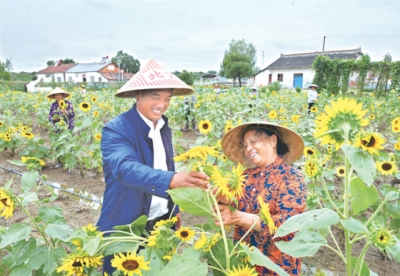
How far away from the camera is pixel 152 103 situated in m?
1.59

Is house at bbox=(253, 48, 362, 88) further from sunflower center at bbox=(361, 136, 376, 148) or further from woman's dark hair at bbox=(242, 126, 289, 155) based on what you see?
sunflower center at bbox=(361, 136, 376, 148)

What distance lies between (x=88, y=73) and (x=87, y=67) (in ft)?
7.18

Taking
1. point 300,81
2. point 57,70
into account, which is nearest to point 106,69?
point 57,70

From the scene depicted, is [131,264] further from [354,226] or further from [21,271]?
[21,271]

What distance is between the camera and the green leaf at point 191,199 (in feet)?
2.71

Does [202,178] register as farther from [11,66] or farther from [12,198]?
[11,66]

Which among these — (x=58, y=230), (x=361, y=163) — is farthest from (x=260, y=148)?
(x=58, y=230)

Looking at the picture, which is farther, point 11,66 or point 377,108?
point 11,66

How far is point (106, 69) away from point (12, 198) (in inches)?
2083

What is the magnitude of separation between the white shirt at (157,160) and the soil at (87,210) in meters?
0.93

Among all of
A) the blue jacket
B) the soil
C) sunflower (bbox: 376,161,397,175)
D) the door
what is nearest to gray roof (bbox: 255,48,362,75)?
the door

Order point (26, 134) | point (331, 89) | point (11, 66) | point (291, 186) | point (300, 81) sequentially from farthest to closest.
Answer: point (11, 66), point (300, 81), point (331, 89), point (26, 134), point (291, 186)

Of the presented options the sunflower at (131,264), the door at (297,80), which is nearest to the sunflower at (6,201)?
the sunflower at (131,264)

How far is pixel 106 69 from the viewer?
167ft
